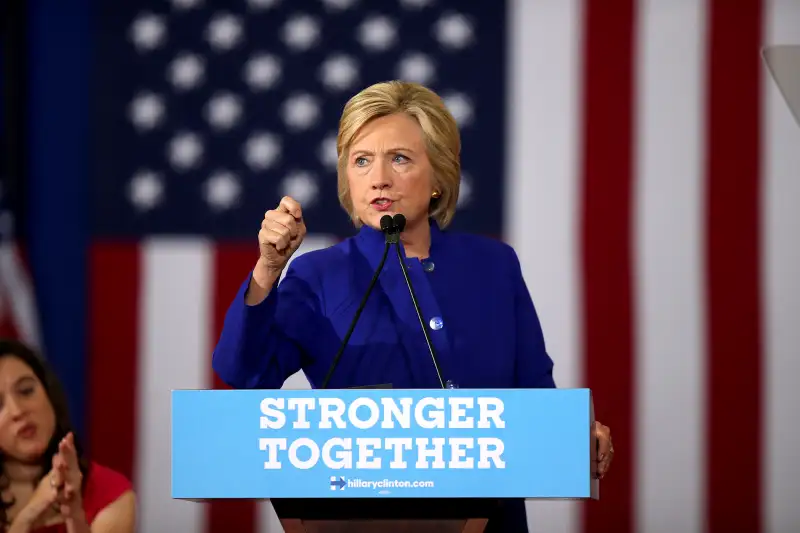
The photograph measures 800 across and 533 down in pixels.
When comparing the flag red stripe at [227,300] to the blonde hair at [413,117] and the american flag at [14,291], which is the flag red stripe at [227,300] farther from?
the blonde hair at [413,117]

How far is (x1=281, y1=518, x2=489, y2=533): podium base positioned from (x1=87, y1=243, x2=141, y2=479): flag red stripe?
8.92ft

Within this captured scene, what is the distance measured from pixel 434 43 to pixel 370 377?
246cm

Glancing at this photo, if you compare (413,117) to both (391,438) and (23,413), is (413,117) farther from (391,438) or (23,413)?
(23,413)

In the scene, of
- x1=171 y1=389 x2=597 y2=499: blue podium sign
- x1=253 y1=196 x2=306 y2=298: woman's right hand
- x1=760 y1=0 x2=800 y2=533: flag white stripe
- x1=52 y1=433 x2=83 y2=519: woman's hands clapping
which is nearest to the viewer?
x1=171 y1=389 x2=597 y2=499: blue podium sign

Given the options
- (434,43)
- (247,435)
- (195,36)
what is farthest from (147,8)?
(247,435)

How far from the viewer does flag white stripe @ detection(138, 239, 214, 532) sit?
4254 millimetres

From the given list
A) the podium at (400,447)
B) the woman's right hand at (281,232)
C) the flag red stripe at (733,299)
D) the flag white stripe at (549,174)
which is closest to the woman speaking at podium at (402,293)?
the woman's right hand at (281,232)

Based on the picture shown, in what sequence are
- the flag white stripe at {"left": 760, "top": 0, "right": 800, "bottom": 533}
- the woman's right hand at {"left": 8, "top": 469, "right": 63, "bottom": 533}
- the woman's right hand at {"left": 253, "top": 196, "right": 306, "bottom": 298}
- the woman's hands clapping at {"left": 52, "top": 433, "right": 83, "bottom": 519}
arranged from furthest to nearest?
the flag white stripe at {"left": 760, "top": 0, "right": 800, "bottom": 533}, the woman's right hand at {"left": 8, "top": 469, "right": 63, "bottom": 533}, the woman's hands clapping at {"left": 52, "top": 433, "right": 83, "bottom": 519}, the woman's right hand at {"left": 253, "top": 196, "right": 306, "bottom": 298}

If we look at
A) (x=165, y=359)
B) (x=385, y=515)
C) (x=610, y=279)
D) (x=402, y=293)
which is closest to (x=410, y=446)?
(x=385, y=515)

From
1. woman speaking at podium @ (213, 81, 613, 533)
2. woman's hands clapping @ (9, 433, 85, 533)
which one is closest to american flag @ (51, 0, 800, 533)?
woman's hands clapping @ (9, 433, 85, 533)

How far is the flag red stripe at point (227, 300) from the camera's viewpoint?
426cm

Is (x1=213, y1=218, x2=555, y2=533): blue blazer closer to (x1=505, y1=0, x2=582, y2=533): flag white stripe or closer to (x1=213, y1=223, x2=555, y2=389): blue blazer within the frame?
(x1=213, y1=223, x2=555, y2=389): blue blazer

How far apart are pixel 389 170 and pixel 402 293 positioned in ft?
0.72

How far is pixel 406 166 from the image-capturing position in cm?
215
